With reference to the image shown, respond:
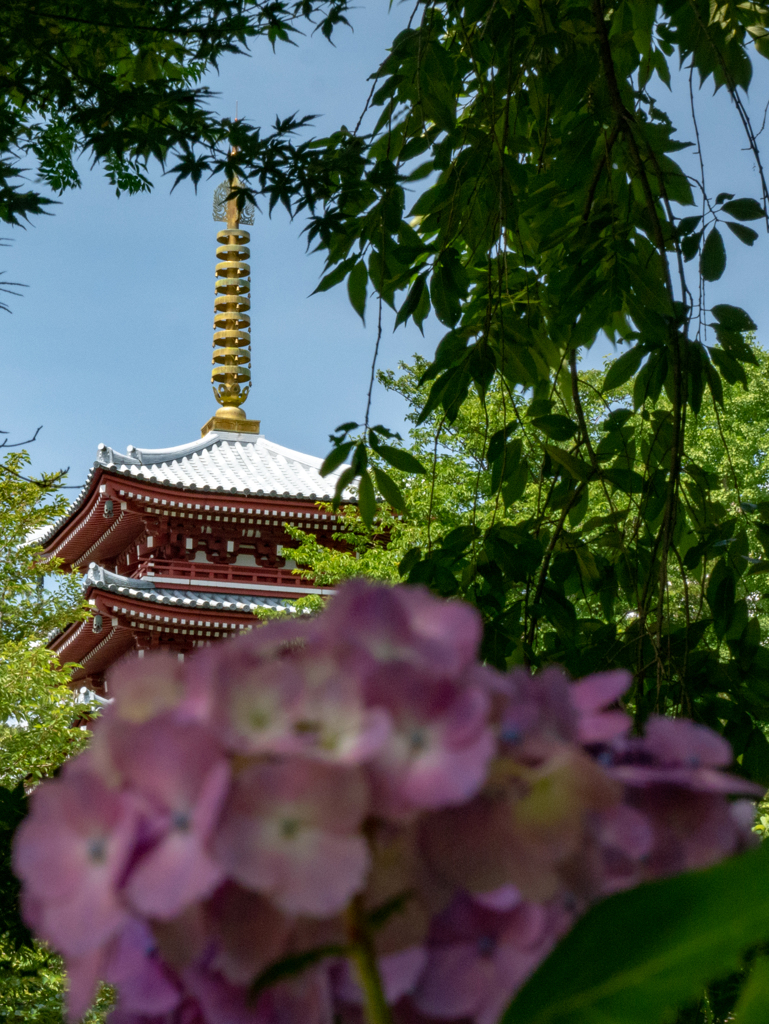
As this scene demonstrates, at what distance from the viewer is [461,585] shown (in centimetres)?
118

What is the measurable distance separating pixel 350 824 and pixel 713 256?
3.69 feet

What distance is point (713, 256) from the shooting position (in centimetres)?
119

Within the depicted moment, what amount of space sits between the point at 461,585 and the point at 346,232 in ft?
1.89

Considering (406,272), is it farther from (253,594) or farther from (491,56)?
(253,594)

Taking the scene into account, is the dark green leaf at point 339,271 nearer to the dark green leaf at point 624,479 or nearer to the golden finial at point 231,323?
the dark green leaf at point 624,479

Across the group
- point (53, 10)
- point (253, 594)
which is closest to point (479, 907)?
point (53, 10)

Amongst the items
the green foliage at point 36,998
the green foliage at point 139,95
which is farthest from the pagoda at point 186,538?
the green foliage at point 139,95

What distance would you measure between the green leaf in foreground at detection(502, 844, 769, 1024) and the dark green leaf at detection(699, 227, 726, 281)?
1077mm

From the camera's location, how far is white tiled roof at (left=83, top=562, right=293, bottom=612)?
8.12 meters

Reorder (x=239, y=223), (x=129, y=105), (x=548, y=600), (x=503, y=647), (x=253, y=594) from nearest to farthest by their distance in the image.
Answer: (x=503, y=647) < (x=548, y=600) < (x=129, y=105) < (x=253, y=594) < (x=239, y=223)

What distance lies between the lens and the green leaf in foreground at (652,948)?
22 centimetres

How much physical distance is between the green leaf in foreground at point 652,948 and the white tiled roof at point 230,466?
7742mm

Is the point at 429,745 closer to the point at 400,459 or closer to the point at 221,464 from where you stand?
the point at 400,459

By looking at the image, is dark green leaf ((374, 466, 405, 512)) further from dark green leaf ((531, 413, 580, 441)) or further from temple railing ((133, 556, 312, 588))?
temple railing ((133, 556, 312, 588))
